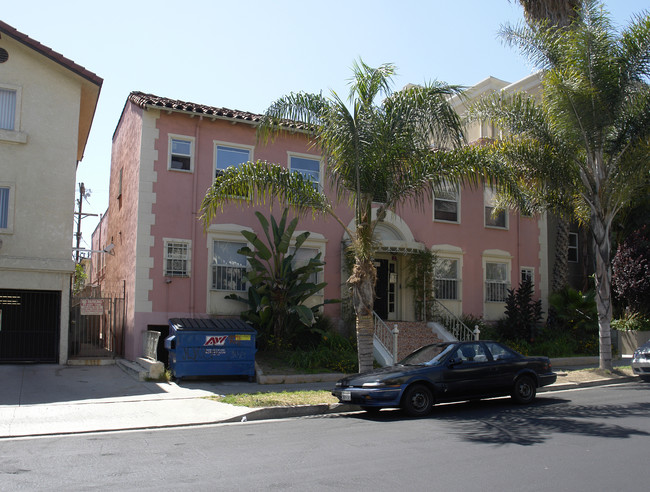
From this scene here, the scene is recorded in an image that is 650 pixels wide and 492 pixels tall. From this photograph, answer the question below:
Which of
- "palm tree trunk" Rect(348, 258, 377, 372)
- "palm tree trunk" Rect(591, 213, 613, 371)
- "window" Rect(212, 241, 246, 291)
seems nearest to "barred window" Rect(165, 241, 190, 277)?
"window" Rect(212, 241, 246, 291)

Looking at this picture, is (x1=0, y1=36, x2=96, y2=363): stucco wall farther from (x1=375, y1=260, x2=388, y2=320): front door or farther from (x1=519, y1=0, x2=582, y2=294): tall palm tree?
(x1=519, y1=0, x2=582, y2=294): tall palm tree

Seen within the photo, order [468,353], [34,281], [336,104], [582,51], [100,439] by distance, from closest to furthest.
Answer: [100,439]
[468,353]
[336,104]
[582,51]
[34,281]

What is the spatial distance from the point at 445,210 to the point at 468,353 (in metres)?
11.0

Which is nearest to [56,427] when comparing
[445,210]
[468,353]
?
[468,353]

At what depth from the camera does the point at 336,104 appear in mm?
12281

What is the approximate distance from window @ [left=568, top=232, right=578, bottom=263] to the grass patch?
1693cm

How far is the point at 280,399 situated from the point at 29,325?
9.11 metres

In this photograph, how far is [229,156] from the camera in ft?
58.9

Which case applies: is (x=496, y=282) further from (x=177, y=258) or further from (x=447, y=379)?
(x=447, y=379)

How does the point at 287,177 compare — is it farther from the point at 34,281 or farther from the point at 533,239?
the point at 533,239

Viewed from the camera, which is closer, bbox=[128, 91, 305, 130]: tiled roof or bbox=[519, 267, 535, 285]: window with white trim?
bbox=[128, 91, 305, 130]: tiled roof

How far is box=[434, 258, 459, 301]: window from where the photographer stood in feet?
68.1

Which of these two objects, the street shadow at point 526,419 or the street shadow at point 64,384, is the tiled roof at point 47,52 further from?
the street shadow at point 526,419

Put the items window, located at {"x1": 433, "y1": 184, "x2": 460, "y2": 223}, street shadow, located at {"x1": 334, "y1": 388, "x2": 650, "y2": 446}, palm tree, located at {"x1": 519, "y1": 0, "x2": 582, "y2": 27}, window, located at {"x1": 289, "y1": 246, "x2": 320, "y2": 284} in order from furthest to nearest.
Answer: palm tree, located at {"x1": 519, "y1": 0, "x2": 582, "y2": 27}, window, located at {"x1": 433, "y1": 184, "x2": 460, "y2": 223}, window, located at {"x1": 289, "y1": 246, "x2": 320, "y2": 284}, street shadow, located at {"x1": 334, "y1": 388, "x2": 650, "y2": 446}
